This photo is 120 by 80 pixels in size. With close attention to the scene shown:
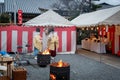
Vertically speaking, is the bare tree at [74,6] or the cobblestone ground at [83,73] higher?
the bare tree at [74,6]

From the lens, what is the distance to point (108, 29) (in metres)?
20.7

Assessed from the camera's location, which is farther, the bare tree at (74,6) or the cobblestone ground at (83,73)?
the bare tree at (74,6)

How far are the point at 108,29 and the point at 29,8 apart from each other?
1646cm

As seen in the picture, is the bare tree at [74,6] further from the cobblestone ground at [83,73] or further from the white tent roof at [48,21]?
the cobblestone ground at [83,73]

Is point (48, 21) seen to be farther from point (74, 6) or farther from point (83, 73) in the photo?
point (74, 6)

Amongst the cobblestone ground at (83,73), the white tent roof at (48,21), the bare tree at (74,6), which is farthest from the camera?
the bare tree at (74,6)

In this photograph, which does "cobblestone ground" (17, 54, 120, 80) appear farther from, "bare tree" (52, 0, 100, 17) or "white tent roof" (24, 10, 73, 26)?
"bare tree" (52, 0, 100, 17)

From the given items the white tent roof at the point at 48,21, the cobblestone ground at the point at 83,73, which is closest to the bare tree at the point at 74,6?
the white tent roof at the point at 48,21

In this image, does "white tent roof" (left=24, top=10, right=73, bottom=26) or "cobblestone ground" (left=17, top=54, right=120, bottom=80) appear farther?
"white tent roof" (left=24, top=10, right=73, bottom=26)

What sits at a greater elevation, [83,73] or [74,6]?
[74,6]

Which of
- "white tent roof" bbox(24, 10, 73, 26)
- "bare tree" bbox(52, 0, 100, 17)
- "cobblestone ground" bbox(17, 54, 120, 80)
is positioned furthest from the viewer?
"bare tree" bbox(52, 0, 100, 17)

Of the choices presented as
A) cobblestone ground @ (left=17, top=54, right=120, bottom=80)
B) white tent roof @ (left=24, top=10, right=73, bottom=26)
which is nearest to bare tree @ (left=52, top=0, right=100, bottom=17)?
white tent roof @ (left=24, top=10, right=73, bottom=26)

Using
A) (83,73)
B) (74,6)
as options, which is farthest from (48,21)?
(74,6)

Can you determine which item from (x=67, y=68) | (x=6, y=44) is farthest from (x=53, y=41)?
(x=67, y=68)
